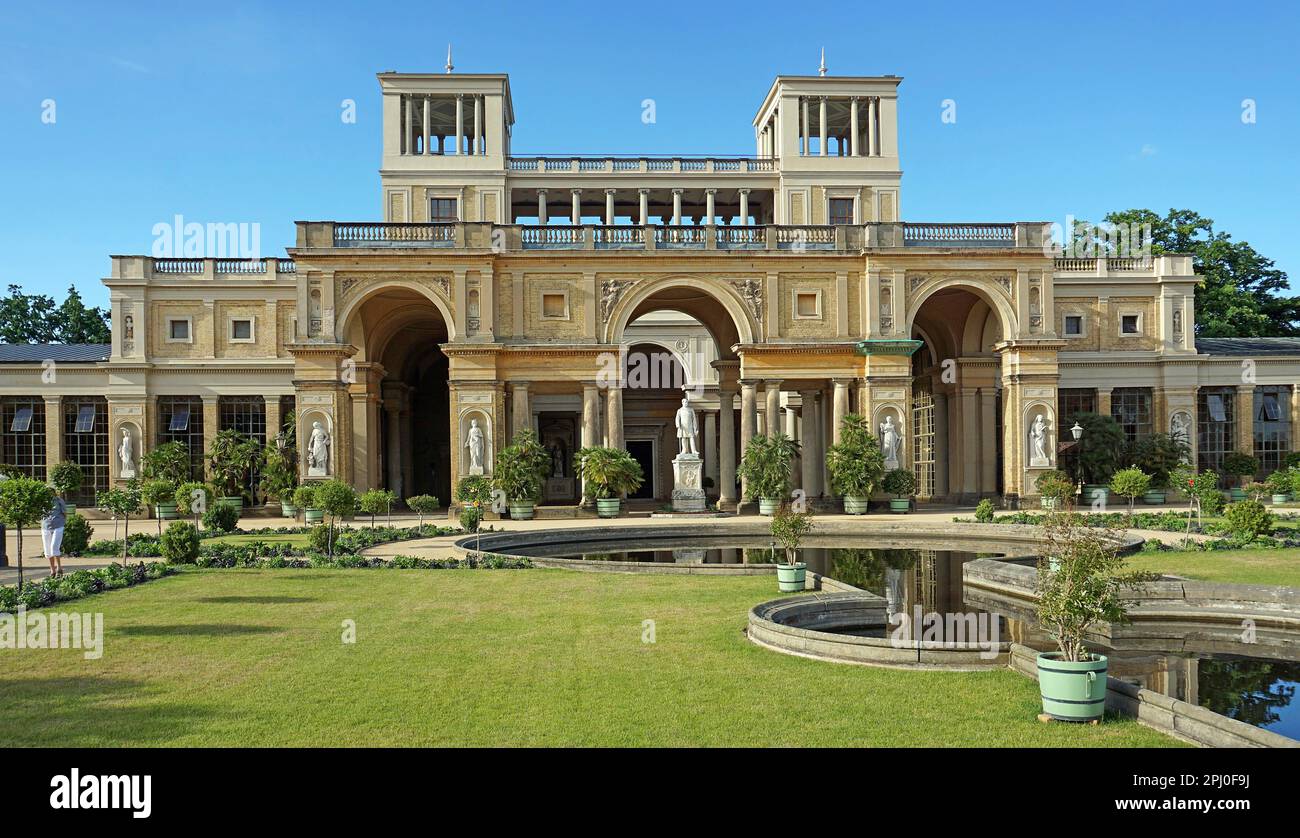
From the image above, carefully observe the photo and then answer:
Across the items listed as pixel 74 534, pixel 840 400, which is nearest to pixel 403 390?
pixel 840 400

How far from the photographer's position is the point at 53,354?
1547 inches

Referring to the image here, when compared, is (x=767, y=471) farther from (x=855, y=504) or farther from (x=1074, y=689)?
(x=1074, y=689)

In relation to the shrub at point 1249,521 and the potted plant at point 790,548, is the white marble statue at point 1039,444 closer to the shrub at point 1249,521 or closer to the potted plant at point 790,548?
the shrub at point 1249,521

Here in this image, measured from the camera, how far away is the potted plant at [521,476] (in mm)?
31469

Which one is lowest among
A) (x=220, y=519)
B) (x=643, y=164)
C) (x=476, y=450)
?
(x=220, y=519)

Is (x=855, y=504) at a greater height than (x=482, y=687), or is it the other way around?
(x=482, y=687)

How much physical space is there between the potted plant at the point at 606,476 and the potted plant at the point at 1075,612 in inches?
922

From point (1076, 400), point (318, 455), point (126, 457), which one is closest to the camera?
point (318, 455)

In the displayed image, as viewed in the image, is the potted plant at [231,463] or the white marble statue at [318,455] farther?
the potted plant at [231,463]

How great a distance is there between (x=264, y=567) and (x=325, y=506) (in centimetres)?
363

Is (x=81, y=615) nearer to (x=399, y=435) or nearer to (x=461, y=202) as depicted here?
(x=399, y=435)

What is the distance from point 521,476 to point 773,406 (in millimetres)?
9439

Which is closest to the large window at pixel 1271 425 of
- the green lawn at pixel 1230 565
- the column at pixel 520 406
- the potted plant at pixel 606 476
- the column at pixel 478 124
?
the green lawn at pixel 1230 565
